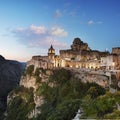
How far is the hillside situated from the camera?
47125 mm

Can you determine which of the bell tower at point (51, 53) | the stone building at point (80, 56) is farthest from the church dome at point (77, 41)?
the bell tower at point (51, 53)

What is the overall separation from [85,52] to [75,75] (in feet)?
77.2

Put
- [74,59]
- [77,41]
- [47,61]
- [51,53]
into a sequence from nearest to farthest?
[47,61] → [74,59] → [51,53] → [77,41]

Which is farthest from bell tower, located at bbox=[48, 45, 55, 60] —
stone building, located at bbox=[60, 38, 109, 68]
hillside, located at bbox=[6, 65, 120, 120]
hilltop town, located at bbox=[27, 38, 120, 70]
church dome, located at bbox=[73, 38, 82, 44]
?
church dome, located at bbox=[73, 38, 82, 44]

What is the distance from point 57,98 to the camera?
270 feet

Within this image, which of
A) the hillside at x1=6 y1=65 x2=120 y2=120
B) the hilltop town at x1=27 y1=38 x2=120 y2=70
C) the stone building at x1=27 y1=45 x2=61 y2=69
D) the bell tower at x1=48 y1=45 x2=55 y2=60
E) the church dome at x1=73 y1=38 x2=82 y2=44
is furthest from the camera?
the church dome at x1=73 y1=38 x2=82 y2=44

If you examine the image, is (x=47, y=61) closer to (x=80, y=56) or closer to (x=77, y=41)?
(x=80, y=56)

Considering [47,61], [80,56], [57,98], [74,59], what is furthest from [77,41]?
[57,98]

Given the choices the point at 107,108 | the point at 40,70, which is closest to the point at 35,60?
the point at 40,70

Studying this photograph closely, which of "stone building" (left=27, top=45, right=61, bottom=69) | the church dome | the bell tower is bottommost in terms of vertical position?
"stone building" (left=27, top=45, right=61, bottom=69)

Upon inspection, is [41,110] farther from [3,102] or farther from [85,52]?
[3,102]

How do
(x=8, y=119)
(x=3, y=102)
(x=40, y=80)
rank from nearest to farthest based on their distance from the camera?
(x=40, y=80)
(x=8, y=119)
(x=3, y=102)

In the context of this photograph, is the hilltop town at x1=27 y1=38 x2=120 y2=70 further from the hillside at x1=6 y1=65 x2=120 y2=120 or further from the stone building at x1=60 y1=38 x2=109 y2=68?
the hillside at x1=6 y1=65 x2=120 y2=120

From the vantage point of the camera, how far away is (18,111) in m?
101
